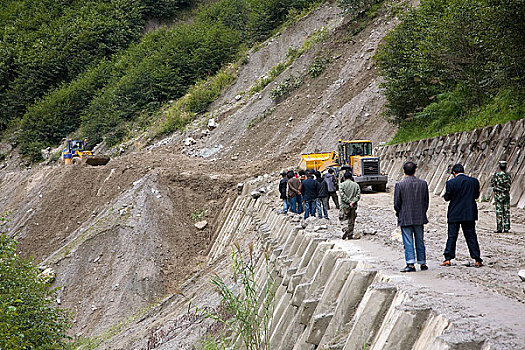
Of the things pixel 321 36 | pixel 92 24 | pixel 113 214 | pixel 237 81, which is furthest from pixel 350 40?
pixel 92 24

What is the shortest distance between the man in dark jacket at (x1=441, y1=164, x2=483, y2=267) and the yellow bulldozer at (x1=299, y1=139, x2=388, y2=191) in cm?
1393

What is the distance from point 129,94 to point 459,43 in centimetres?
4710

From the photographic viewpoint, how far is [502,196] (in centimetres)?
1168

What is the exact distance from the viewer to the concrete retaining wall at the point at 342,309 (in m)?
4.33

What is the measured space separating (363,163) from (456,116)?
5962mm

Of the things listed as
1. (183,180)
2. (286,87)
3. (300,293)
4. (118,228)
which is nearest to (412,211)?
(300,293)

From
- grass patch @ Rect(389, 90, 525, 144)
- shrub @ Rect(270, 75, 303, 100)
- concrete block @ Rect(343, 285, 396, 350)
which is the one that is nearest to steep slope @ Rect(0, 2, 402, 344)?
shrub @ Rect(270, 75, 303, 100)

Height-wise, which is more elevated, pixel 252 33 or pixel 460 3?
pixel 460 3

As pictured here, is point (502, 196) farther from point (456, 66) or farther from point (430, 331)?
point (456, 66)

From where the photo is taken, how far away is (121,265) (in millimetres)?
24828

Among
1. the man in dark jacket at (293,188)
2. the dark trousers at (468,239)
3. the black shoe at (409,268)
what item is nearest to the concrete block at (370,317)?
the black shoe at (409,268)

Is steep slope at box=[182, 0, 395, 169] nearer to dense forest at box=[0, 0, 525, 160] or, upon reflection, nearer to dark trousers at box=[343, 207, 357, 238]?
dense forest at box=[0, 0, 525, 160]

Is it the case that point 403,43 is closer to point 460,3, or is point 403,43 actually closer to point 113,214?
point 460,3

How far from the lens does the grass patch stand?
63.5 ft
